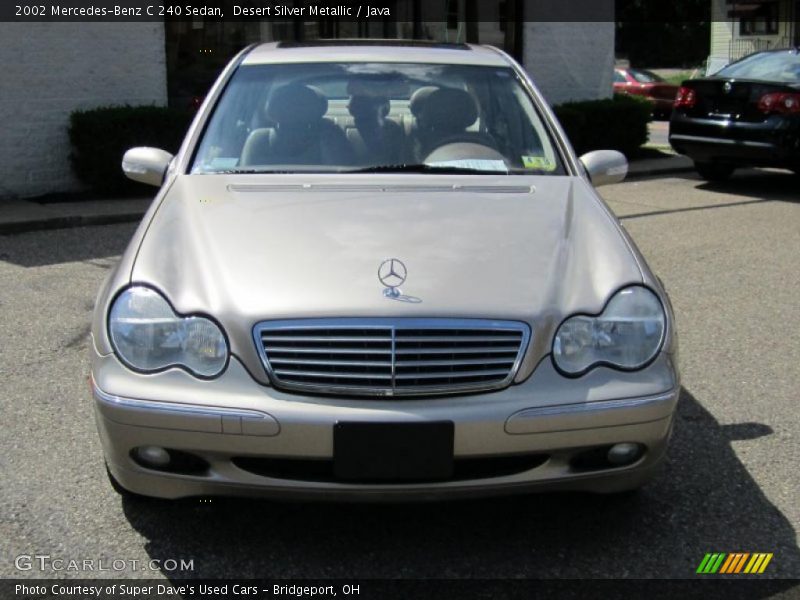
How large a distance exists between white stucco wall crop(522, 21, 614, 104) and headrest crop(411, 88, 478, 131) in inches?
393

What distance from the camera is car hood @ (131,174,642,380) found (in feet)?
10.3

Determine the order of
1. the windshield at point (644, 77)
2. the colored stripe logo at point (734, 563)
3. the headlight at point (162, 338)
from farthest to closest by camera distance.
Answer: the windshield at point (644, 77) → the colored stripe logo at point (734, 563) → the headlight at point (162, 338)

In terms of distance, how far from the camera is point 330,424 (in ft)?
9.70

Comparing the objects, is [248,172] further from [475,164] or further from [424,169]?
[475,164]

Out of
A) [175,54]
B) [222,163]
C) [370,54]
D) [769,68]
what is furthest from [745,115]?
[222,163]

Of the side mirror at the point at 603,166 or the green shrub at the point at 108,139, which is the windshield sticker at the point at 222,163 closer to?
the side mirror at the point at 603,166

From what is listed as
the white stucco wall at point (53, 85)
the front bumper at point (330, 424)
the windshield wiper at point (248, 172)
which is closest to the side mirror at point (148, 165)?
the windshield wiper at point (248, 172)

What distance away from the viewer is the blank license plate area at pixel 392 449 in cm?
297

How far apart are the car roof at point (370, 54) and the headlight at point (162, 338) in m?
1.93

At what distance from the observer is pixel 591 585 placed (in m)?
3.18

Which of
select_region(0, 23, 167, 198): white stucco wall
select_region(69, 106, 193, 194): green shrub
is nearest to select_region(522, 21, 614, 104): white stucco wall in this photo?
select_region(0, 23, 167, 198): white stucco wall

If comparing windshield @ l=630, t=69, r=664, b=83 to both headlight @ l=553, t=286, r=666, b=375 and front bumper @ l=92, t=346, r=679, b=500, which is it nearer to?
headlight @ l=553, t=286, r=666, b=375

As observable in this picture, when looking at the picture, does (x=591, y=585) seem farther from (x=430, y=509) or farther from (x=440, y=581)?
(x=430, y=509)

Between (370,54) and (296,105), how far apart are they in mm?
564
